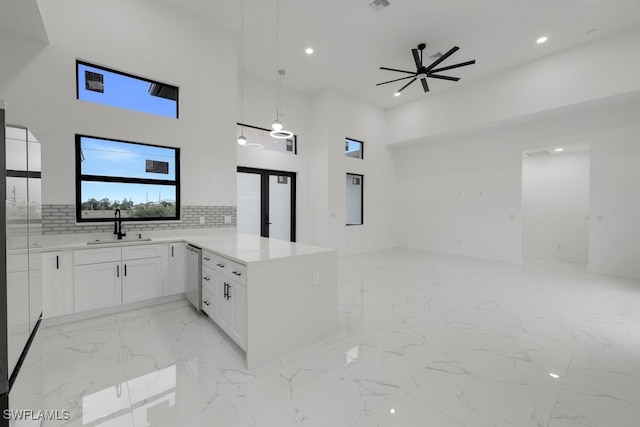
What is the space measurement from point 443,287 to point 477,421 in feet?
9.38

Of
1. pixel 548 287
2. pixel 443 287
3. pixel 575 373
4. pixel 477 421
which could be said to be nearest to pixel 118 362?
pixel 477 421

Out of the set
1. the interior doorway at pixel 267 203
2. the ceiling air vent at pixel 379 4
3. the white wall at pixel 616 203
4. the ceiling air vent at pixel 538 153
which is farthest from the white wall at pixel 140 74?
the white wall at pixel 616 203

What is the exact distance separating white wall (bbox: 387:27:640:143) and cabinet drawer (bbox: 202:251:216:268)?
6.36 metres

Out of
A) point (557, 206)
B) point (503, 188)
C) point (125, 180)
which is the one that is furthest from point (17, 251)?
point (557, 206)

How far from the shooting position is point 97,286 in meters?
3.02

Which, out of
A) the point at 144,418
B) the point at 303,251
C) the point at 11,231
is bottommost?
the point at 144,418

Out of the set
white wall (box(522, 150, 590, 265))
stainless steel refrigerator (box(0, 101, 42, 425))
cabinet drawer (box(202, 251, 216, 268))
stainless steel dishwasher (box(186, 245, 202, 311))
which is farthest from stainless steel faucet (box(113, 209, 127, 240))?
white wall (box(522, 150, 590, 265))

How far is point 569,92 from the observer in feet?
16.1

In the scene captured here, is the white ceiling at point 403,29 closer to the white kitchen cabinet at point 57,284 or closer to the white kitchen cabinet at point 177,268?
the white kitchen cabinet at point 177,268

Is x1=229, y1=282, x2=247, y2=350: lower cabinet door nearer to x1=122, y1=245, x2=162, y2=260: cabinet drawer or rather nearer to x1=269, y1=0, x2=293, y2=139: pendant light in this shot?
x1=122, y1=245, x2=162, y2=260: cabinet drawer

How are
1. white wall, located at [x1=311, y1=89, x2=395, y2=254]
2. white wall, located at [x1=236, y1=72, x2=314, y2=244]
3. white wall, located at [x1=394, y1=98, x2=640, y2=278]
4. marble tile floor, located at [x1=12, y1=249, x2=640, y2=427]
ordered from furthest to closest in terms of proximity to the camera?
white wall, located at [x1=311, y1=89, x2=395, y2=254] < white wall, located at [x1=236, y1=72, x2=314, y2=244] < white wall, located at [x1=394, y1=98, x2=640, y2=278] < marble tile floor, located at [x1=12, y1=249, x2=640, y2=427]

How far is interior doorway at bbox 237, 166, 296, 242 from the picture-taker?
5807mm

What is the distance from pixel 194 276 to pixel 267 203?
312 cm

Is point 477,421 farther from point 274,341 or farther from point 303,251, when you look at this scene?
point 303,251
